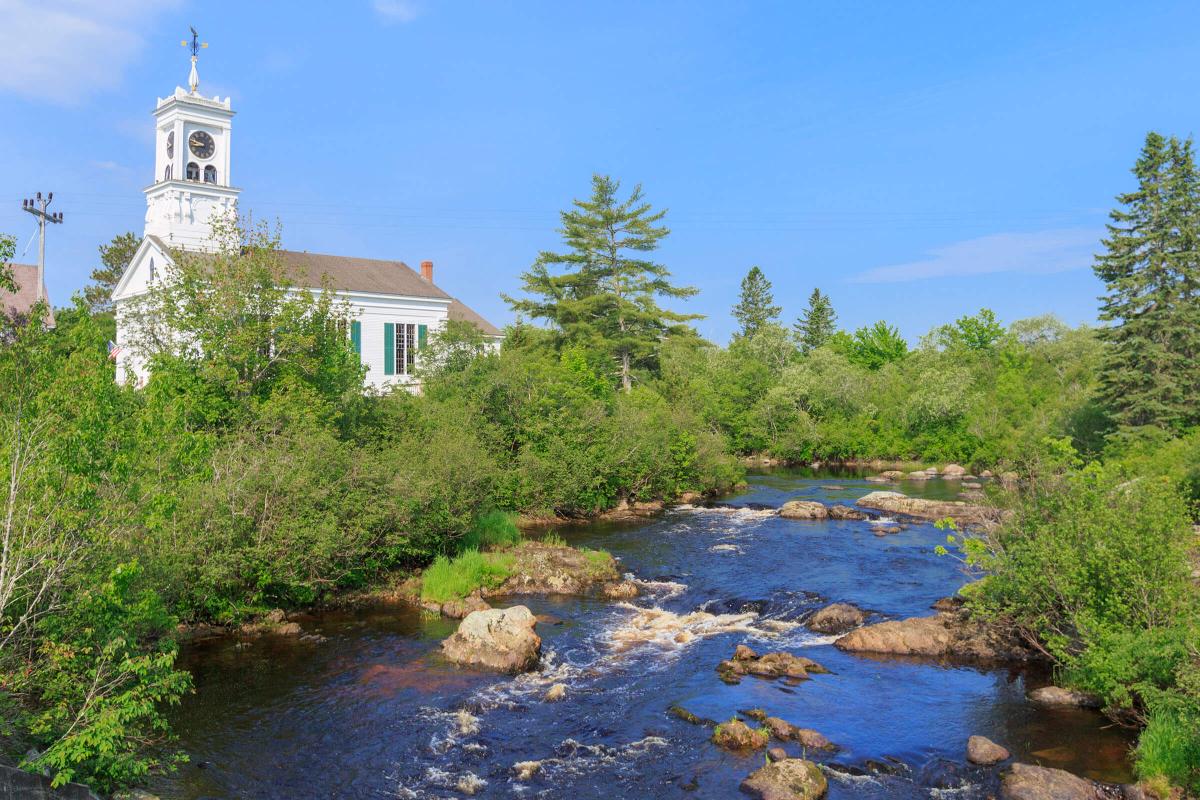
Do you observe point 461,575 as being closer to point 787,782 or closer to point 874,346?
point 787,782

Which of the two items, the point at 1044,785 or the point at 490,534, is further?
the point at 490,534

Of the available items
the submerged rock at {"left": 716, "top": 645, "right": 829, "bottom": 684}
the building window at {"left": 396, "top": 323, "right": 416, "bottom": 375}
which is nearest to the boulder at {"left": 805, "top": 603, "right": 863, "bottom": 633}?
the submerged rock at {"left": 716, "top": 645, "right": 829, "bottom": 684}

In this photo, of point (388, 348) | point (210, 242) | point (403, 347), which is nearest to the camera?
point (210, 242)

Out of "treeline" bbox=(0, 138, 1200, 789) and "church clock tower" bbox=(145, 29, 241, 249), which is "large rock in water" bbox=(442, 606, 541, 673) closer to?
"treeline" bbox=(0, 138, 1200, 789)

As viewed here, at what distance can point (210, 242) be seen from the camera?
45438 millimetres

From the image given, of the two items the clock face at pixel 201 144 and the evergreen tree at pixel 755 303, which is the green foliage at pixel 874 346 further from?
the clock face at pixel 201 144

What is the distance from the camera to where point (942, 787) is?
13273mm

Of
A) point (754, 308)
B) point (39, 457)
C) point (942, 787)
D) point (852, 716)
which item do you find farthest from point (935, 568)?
point (754, 308)

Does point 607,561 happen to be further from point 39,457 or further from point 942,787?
point 39,457

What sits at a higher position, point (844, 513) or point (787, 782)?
point (844, 513)

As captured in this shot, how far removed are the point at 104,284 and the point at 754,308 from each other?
7084 centimetres

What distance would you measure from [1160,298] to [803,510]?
1852 centimetres

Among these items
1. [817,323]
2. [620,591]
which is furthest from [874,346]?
[620,591]

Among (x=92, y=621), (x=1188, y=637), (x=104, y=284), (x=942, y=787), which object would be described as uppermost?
(x=104, y=284)
